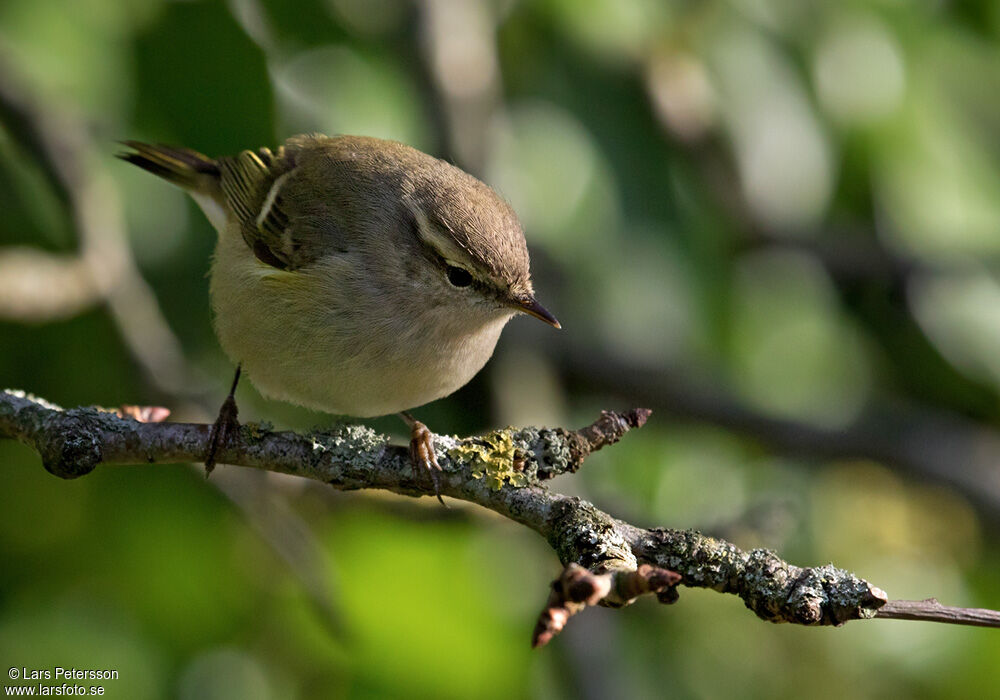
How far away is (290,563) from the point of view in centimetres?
313

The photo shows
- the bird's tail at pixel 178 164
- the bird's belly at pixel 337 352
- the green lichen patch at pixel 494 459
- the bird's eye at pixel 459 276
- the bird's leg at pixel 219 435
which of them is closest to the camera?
the green lichen patch at pixel 494 459

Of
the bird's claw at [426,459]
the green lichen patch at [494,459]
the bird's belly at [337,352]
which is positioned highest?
the bird's belly at [337,352]

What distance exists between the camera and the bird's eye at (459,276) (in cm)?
326

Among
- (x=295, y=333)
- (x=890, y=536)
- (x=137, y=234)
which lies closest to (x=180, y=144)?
(x=137, y=234)

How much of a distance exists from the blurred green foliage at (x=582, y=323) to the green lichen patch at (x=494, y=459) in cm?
84

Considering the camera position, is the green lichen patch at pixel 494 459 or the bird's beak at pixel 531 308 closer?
the green lichen patch at pixel 494 459

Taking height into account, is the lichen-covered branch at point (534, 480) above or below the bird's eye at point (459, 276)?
below

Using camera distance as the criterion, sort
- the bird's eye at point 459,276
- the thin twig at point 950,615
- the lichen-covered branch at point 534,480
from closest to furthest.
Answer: the thin twig at point 950,615 → the lichen-covered branch at point 534,480 → the bird's eye at point 459,276

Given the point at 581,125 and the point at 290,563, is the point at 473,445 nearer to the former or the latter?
the point at 290,563

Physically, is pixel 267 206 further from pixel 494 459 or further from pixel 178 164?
pixel 494 459

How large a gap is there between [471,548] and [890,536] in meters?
1.91

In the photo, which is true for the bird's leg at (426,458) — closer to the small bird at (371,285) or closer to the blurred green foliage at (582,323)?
the small bird at (371,285)

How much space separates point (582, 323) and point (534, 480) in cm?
267

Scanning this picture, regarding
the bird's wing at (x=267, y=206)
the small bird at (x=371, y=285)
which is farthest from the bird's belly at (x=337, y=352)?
the bird's wing at (x=267, y=206)
